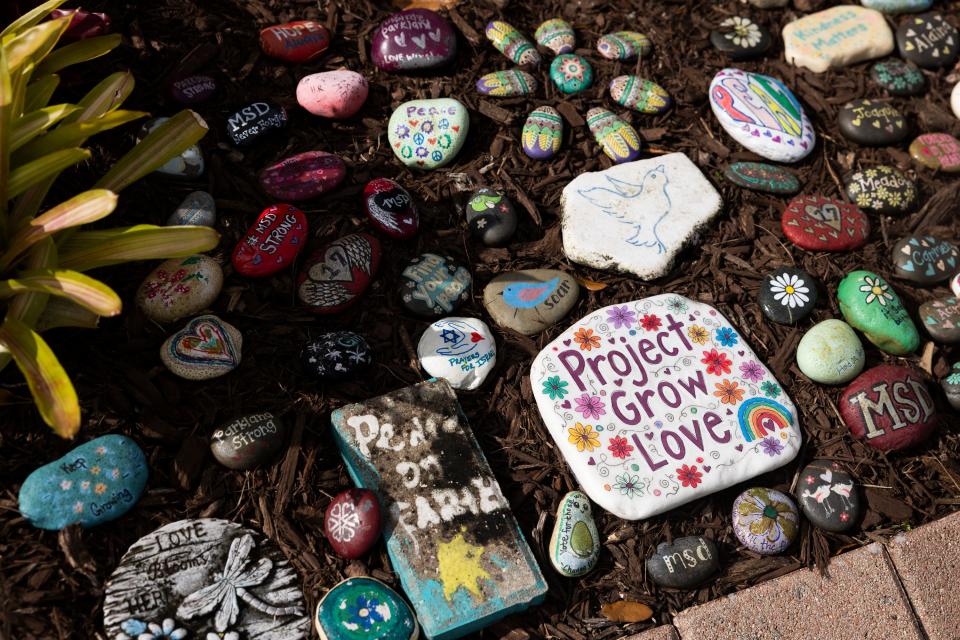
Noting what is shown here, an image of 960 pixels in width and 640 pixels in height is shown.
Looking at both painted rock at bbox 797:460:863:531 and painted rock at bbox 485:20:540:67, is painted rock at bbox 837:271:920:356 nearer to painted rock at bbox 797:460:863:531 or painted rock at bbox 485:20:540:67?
painted rock at bbox 797:460:863:531

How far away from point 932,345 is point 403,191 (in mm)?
1785

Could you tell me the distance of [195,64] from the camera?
2.91m

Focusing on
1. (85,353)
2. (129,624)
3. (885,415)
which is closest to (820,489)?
(885,415)

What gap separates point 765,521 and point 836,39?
202cm

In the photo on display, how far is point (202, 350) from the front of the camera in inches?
93.0

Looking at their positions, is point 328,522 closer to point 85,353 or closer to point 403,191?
Answer: point 85,353

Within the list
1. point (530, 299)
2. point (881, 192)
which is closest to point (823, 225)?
point (881, 192)

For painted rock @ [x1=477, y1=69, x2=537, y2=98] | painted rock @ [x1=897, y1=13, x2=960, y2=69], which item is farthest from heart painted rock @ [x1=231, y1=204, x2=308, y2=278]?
painted rock @ [x1=897, y1=13, x2=960, y2=69]

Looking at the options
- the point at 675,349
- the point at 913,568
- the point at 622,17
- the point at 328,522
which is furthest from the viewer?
the point at 622,17

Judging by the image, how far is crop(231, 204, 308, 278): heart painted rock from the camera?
2.54m

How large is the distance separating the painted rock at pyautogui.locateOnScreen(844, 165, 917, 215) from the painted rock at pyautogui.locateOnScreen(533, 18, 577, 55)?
114cm

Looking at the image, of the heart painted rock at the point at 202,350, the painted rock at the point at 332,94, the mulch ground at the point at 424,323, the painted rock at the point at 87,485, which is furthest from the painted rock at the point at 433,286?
the painted rock at the point at 87,485

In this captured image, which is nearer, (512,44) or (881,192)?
(881,192)

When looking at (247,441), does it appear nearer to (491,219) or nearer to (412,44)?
(491,219)
